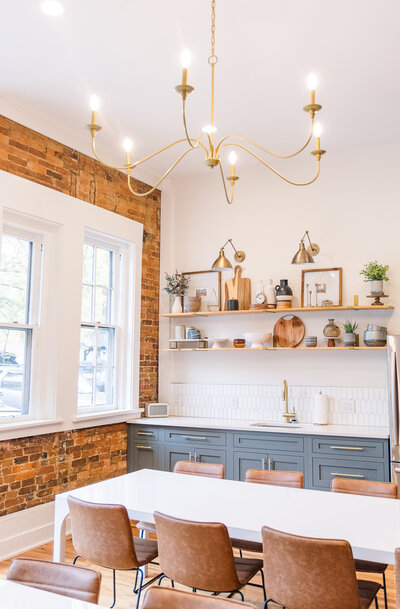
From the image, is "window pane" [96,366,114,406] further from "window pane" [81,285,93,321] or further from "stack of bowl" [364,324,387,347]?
"stack of bowl" [364,324,387,347]

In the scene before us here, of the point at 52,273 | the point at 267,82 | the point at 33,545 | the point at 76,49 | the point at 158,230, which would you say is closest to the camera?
the point at 76,49

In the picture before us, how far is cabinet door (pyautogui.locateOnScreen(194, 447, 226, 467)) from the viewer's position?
16.8 feet

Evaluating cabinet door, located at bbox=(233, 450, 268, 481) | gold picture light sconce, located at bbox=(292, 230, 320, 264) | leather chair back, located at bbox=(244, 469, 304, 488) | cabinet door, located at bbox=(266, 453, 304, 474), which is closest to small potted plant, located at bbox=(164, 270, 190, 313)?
gold picture light sconce, located at bbox=(292, 230, 320, 264)

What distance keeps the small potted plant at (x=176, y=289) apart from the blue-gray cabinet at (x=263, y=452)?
1347mm

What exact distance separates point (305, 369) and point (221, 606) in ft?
13.1

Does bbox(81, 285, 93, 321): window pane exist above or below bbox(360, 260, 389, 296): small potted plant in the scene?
below

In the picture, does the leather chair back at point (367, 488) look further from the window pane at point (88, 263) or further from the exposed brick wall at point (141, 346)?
the window pane at point (88, 263)

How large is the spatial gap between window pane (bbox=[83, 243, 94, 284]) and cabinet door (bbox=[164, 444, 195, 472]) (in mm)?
1834

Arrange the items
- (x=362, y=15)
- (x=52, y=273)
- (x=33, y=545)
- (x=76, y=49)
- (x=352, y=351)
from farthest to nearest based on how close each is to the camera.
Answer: (x=352, y=351), (x=52, y=273), (x=33, y=545), (x=76, y=49), (x=362, y=15)

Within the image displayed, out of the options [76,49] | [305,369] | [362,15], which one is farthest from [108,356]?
[362,15]

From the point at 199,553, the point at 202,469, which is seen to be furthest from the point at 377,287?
the point at 199,553

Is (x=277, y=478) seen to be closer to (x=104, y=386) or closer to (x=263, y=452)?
(x=263, y=452)

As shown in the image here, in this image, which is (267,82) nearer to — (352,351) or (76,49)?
(76,49)

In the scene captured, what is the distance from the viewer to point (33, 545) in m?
4.43
